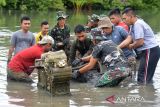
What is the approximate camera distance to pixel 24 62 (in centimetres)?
1033

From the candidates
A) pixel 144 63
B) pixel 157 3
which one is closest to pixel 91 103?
pixel 144 63

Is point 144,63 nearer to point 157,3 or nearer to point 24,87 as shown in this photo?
point 24,87

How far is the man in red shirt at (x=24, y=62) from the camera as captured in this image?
10.0 meters

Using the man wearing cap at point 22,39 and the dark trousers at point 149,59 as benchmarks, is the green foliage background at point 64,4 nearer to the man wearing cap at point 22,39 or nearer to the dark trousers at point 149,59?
the man wearing cap at point 22,39

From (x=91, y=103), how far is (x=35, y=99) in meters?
1.13

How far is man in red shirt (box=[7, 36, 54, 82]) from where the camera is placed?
1004 centimetres

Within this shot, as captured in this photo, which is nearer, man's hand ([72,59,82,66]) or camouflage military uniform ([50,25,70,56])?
man's hand ([72,59,82,66])

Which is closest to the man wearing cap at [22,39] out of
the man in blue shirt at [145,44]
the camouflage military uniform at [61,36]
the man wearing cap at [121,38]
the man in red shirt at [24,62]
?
the man in red shirt at [24,62]

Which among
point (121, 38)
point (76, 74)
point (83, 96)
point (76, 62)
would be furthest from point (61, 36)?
point (83, 96)

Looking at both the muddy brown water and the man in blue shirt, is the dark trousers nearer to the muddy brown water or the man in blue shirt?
the man in blue shirt

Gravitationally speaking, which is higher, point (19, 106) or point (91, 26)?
point (91, 26)

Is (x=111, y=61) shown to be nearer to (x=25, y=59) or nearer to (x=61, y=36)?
(x=25, y=59)

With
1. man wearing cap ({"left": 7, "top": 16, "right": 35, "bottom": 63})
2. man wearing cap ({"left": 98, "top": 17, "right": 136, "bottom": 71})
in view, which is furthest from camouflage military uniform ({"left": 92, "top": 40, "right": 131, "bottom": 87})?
man wearing cap ({"left": 7, "top": 16, "right": 35, "bottom": 63})

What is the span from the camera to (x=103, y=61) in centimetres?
996
